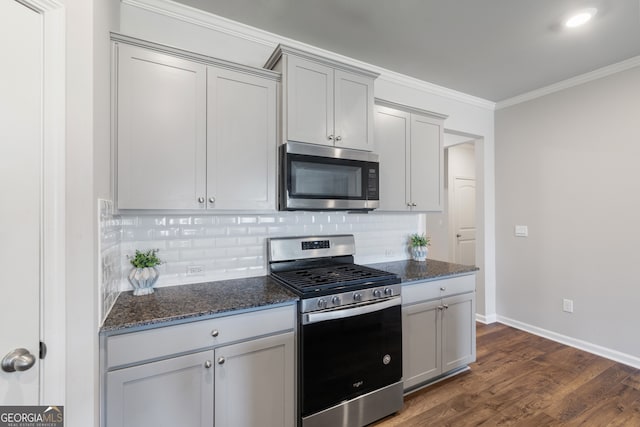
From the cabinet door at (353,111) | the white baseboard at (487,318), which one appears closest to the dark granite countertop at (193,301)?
the cabinet door at (353,111)

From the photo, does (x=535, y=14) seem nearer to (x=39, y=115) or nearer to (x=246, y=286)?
(x=246, y=286)

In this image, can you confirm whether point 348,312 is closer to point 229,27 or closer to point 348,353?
point 348,353

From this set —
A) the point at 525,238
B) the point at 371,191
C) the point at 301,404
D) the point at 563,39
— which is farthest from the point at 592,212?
the point at 301,404

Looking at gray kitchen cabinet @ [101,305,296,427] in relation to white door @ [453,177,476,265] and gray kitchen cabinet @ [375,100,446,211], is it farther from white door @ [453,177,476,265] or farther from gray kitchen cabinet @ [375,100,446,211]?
white door @ [453,177,476,265]

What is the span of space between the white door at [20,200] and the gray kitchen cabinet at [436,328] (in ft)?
6.44

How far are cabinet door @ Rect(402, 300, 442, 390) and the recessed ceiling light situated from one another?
7.43ft

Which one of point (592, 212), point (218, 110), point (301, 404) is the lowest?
point (301, 404)

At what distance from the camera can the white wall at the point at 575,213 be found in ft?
8.65

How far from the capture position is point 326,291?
170 centimetres

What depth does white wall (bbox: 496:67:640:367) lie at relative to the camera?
2637 mm

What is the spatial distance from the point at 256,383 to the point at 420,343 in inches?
50.2

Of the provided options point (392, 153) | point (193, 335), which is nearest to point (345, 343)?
point (193, 335)

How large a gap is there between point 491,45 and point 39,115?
2.97 metres

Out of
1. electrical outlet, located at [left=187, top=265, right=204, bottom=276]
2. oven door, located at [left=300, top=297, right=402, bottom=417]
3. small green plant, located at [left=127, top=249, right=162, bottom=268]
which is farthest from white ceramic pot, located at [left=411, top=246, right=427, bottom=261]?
small green plant, located at [left=127, top=249, right=162, bottom=268]
